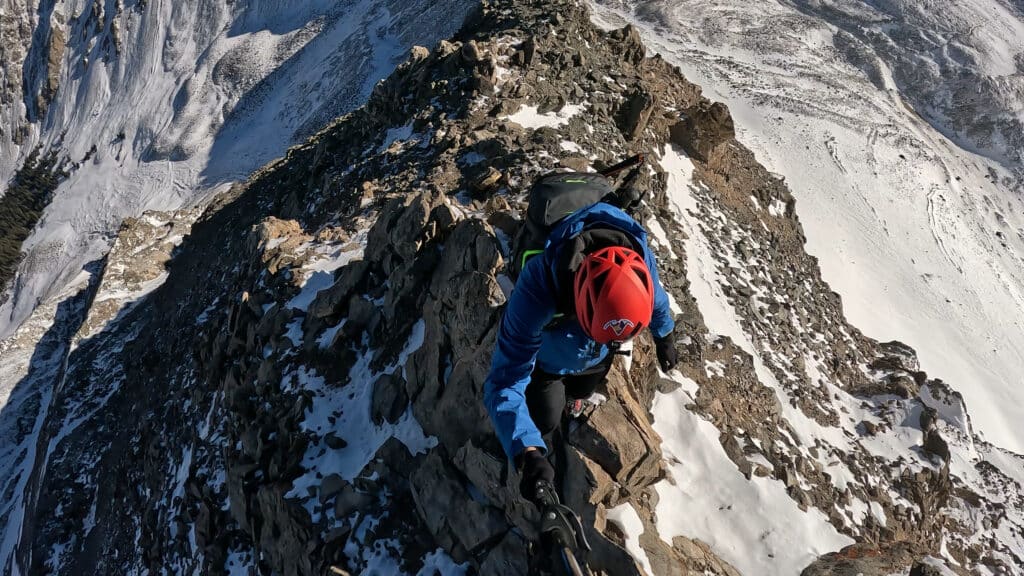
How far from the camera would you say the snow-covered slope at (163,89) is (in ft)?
162

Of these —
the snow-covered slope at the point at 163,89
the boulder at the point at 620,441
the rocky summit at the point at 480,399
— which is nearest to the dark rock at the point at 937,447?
the rocky summit at the point at 480,399

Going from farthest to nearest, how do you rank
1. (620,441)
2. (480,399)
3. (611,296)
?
1. (480,399)
2. (620,441)
3. (611,296)

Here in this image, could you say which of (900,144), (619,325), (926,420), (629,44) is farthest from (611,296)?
(900,144)

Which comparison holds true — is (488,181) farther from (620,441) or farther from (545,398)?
(545,398)

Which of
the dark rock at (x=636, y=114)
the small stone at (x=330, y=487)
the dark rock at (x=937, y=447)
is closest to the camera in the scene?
the small stone at (x=330, y=487)

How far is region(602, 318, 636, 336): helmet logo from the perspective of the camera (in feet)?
11.0

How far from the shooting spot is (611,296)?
3.33 m

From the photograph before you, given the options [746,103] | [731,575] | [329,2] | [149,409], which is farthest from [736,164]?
[329,2]

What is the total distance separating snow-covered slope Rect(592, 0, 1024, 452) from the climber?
853 inches

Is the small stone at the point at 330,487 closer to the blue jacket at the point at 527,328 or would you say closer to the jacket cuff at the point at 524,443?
the blue jacket at the point at 527,328

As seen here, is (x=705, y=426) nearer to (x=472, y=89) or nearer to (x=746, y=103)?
(x=472, y=89)

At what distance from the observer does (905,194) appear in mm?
29250

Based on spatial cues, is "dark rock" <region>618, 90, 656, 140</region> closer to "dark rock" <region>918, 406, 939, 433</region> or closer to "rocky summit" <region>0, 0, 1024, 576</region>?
"rocky summit" <region>0, 0, 1024, 576</region>

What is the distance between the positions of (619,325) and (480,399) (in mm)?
3747
